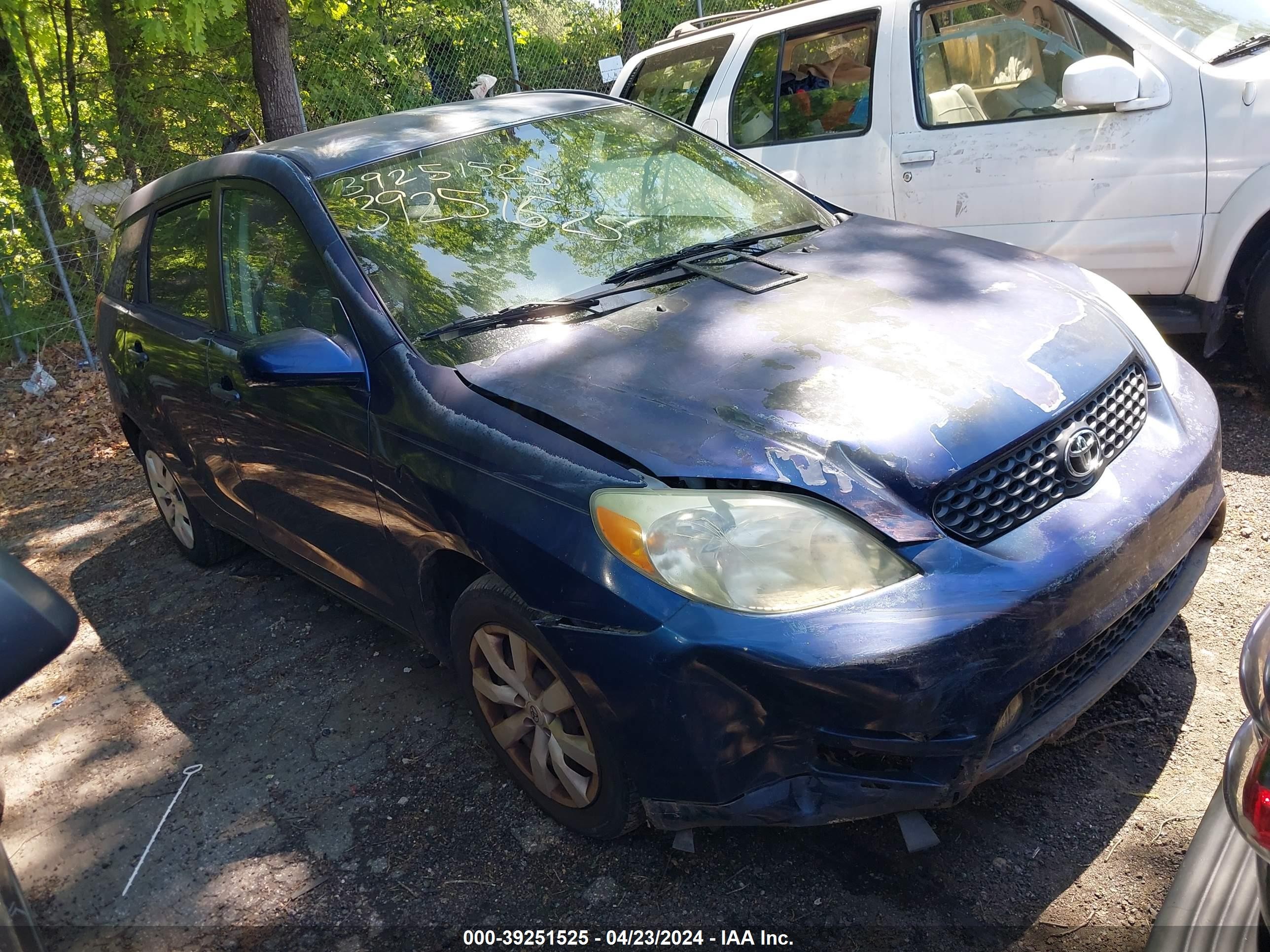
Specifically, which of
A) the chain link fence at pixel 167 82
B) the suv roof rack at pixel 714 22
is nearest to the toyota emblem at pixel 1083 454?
the suv roof rack at pixel 714 22

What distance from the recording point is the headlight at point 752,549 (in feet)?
7.39

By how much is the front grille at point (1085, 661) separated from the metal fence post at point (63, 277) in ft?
29.0

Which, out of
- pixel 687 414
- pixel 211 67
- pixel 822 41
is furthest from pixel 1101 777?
pixel 211 67

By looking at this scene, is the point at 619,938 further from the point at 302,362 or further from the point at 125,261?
the point at 125,261

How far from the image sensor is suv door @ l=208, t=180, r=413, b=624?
3.19 meters

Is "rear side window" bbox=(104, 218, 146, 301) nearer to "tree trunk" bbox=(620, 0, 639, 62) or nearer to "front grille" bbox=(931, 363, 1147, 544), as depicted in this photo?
"front grille" bbox=(931, 363, 1147, 544)

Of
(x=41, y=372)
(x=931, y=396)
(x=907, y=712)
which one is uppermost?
(x=931, y=396)

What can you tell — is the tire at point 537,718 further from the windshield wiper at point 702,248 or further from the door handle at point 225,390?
the door handle at point 225,390

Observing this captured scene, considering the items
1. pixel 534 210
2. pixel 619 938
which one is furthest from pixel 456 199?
pixel 619 938

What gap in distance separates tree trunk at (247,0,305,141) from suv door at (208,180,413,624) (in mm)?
4975

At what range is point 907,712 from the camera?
2193 mm

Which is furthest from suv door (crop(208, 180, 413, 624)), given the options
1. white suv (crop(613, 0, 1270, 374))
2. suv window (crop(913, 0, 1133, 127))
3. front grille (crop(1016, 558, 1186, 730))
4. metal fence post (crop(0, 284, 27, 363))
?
metal fence post (crop(0, 284, 27, 363))

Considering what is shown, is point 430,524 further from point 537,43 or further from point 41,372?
point 537,43

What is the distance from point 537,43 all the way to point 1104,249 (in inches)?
389
